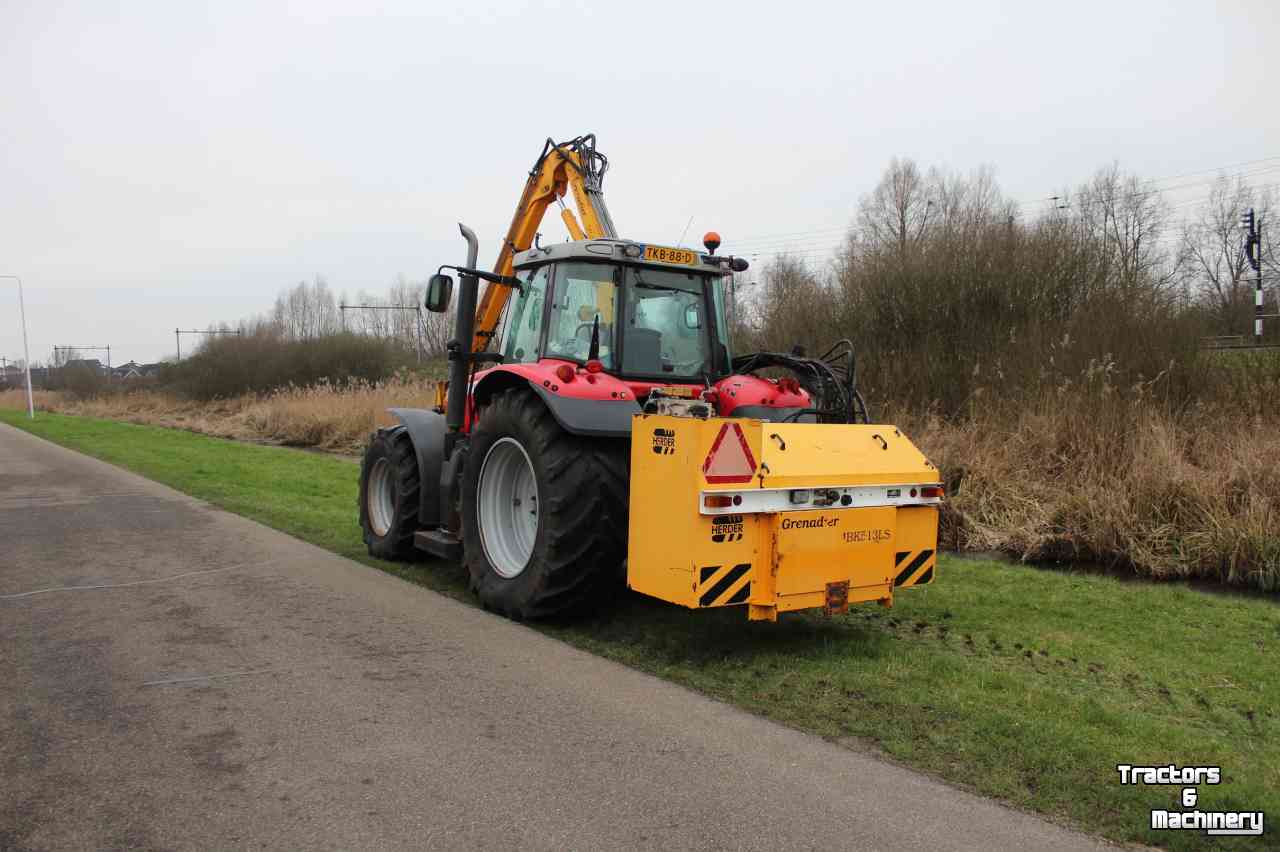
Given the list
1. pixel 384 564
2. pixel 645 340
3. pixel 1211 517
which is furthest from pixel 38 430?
pixel 1211 517

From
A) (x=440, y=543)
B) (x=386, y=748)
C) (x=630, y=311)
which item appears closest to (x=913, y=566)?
(x=630, y=311)

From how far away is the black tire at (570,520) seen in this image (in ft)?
19.8

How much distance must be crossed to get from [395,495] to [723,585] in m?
4.30

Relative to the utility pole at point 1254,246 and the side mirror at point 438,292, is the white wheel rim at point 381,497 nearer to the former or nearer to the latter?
the side mirror at point 438,292

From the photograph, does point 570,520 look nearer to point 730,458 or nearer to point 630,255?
point 730,458

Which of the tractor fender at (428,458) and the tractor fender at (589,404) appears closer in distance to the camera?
the tractor fender at (589,404)

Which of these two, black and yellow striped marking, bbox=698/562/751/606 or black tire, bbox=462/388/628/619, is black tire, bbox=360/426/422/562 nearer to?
black tire, bbox=462/388/628/619

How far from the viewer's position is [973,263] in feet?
45.1

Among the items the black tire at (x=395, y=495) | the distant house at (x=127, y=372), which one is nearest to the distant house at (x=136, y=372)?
the distant house at (x=127, y=372)

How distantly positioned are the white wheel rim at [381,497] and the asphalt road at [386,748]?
74.6 inches

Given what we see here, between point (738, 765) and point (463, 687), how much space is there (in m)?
1.69

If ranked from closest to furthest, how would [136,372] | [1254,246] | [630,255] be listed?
[630,255]
[1254,246]
[136,372]

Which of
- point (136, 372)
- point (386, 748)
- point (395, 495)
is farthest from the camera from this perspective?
point (136, 372)

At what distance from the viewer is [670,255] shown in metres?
7.22
